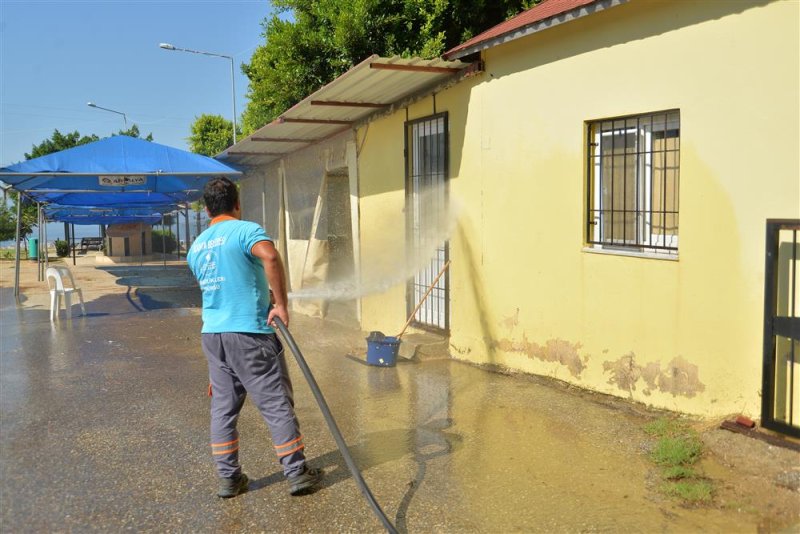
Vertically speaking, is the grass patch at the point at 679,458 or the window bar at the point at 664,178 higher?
the window bar at the point at 664,178

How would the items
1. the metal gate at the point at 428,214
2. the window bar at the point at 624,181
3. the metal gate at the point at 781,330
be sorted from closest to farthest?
the metal gate at the point at 781,330, the window bar at the point at 624,181, the metal gate at the point at 428,214

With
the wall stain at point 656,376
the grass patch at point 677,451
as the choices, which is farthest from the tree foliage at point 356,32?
the grass patch at point 677,451

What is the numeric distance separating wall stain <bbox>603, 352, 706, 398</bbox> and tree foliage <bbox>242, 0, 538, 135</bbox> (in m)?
7.29

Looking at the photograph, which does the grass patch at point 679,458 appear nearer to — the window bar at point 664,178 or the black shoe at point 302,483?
the window bar at point 664,178

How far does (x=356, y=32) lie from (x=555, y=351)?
7.81 m

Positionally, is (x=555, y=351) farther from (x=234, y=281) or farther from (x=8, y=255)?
(x=8, y=255)

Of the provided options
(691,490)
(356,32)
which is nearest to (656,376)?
(691,490)

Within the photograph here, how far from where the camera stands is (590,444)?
4.75 metres

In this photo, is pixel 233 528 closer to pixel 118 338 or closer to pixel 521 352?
Answer: pixel 521 352

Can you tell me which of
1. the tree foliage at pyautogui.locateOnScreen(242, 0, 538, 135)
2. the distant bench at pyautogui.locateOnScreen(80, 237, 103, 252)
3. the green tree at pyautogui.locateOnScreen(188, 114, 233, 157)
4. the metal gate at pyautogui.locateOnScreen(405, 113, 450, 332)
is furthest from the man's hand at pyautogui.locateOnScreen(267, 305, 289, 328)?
the distant bench at pyautogui.locateOnScreen(80, 237, 103, 252)

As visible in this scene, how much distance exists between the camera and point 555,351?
6176 millimetres

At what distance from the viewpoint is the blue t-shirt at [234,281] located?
4082 mm

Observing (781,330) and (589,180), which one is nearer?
(781,330)

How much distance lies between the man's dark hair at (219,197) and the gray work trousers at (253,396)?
2.60ft
